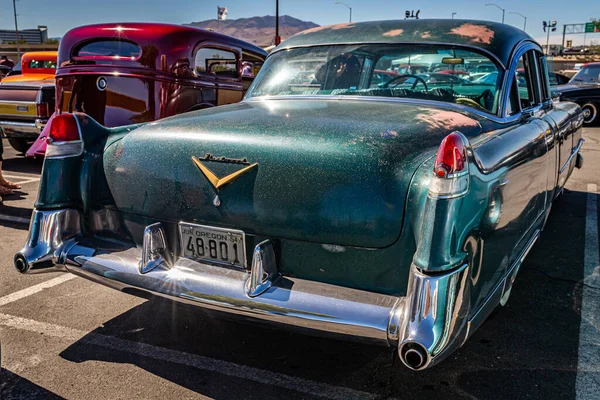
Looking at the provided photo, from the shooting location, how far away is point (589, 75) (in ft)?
47.8

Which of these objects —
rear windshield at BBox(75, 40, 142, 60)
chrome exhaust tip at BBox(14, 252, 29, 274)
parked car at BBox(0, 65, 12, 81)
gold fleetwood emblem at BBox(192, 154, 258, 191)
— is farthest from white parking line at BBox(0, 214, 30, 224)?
parked car at BBox(0, 65, 12, 81)

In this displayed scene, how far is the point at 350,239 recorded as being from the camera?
2398 mm

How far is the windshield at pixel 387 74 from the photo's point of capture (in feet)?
11.2

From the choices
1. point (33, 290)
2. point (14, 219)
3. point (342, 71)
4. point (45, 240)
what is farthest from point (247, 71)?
point (45, 240)

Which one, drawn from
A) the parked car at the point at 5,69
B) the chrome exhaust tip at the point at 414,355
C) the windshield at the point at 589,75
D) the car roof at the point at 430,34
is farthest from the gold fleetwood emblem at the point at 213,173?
the windshield at the point at 589,75

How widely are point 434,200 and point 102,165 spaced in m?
1.76

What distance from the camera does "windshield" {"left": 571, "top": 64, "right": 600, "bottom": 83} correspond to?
14430 mm

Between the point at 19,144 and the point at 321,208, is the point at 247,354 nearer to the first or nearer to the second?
the point at 321,208

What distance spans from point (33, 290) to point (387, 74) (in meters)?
2.75

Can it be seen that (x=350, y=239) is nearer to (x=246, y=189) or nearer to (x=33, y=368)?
(x=246, y=189)

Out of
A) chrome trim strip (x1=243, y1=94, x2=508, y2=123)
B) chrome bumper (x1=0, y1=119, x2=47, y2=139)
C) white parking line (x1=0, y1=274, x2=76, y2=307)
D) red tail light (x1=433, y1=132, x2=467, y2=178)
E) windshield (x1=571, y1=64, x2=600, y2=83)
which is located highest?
chrome trim strip (x1=243, y1=94, x2=508, y2=123)

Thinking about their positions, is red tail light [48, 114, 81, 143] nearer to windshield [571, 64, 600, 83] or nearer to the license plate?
the license plate

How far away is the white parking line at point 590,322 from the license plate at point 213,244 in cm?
168

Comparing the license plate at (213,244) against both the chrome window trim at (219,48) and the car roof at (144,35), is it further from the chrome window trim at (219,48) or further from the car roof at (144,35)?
the chrome window trim at (219,48)
